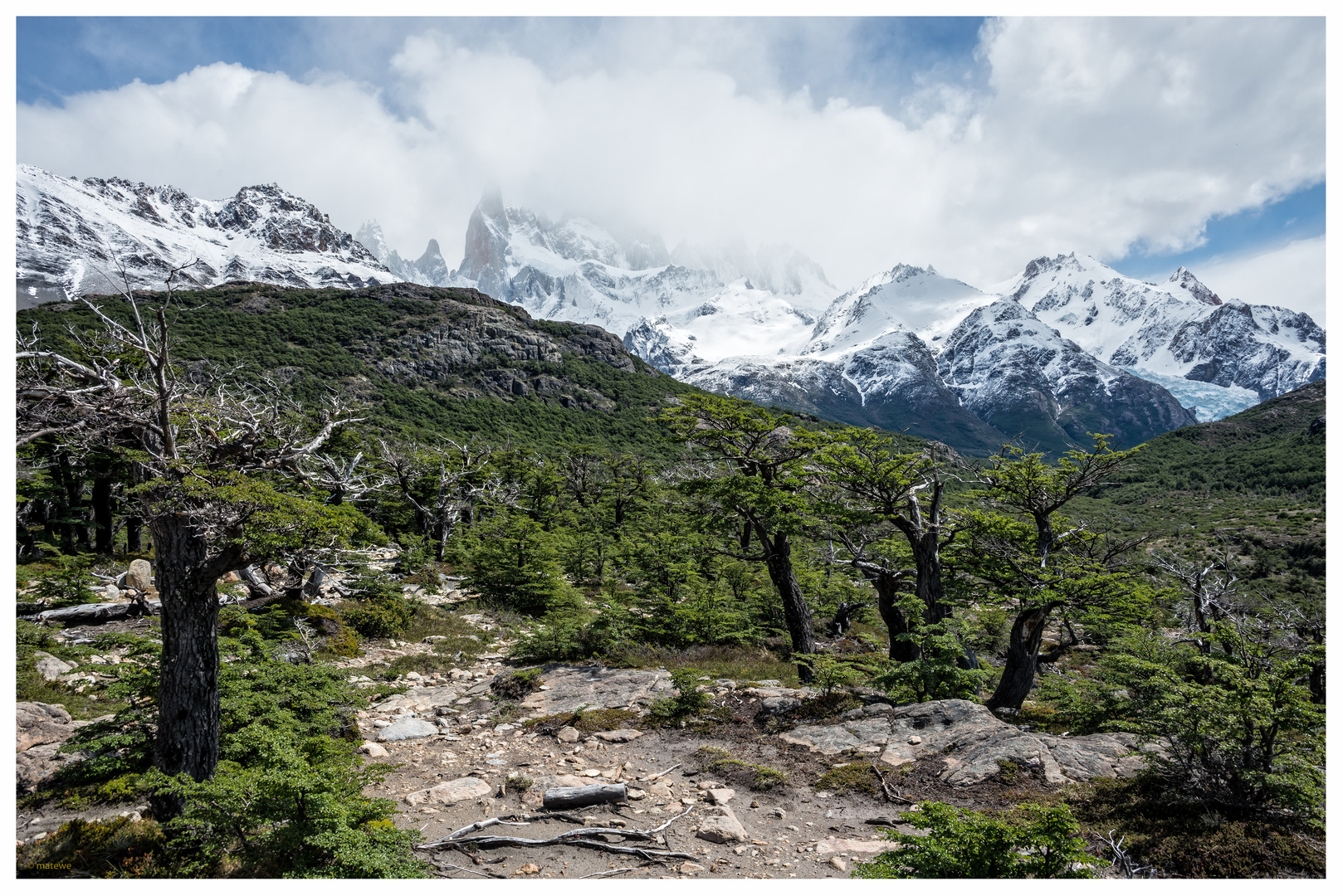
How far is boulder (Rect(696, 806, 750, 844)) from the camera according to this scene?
627cm

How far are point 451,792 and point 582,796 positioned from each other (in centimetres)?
182

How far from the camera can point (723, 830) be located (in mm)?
6340

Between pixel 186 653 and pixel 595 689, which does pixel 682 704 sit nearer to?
pixel 595 689

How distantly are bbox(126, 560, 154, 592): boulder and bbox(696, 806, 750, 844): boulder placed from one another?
1592 centimetres

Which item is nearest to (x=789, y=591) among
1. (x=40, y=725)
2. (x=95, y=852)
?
(x=95, y=852)

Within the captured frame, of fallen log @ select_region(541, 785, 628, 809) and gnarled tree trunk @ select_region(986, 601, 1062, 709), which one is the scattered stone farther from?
fallen log @ select_region(541, 785, 628, 809)

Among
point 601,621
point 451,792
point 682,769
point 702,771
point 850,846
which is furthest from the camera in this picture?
point 601,621

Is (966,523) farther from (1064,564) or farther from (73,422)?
(73,422)

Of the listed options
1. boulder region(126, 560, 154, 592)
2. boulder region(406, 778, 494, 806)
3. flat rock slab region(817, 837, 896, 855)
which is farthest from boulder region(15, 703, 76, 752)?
flat rock slab region(817, 837, 896, 855)

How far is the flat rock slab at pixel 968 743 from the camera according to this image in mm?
7676

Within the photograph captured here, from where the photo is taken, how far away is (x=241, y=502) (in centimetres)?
585

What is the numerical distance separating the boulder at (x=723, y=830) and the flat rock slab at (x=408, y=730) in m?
5.68

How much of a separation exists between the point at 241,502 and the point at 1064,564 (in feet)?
42.2

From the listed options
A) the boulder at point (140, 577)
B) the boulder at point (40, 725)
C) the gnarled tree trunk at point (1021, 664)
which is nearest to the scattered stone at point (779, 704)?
the gnarled tree trunk at point (1021, 664)
